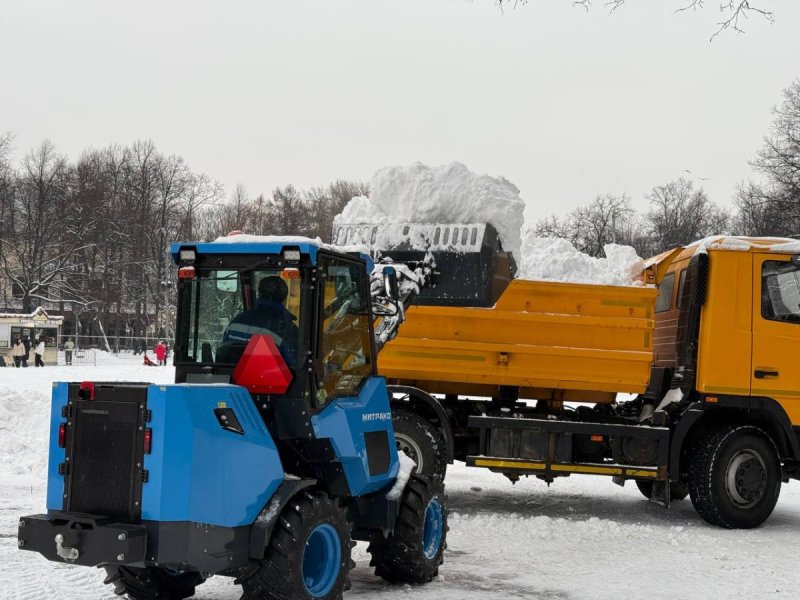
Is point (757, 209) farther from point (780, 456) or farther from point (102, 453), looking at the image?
point (102, 453)

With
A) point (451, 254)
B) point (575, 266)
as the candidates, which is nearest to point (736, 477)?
point (575, 266)

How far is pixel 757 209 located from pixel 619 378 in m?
35.6

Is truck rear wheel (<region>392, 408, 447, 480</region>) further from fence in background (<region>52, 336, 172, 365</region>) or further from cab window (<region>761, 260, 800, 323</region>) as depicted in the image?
fence in background (<region>52, 336, 172, 365</region>)

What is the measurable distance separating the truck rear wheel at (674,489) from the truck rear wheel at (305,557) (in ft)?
20.3

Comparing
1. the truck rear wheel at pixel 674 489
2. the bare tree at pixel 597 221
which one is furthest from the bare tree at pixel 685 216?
the truck rear wheel at pixel 674 489

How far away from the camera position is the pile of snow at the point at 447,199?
10.3 m

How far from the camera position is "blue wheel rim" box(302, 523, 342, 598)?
5906mm

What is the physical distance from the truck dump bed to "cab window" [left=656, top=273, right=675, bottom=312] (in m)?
0.66

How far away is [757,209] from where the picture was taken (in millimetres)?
42969

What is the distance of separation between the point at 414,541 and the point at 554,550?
7.41ft

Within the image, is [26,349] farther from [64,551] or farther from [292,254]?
[64,551]

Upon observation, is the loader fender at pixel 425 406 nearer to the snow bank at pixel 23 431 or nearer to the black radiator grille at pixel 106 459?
the snow bank at pixel 23 431

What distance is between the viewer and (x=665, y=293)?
11.2 metres

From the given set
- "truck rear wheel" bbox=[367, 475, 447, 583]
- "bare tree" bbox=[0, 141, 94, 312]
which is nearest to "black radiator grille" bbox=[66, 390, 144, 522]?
"truck rear wheel" bbox=[367, 475, 447, 583]
